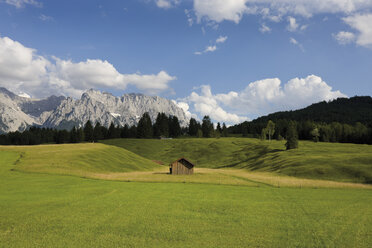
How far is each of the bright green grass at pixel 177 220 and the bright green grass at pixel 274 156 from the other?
106 ft

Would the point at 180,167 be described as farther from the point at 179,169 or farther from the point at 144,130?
the point at 144,130

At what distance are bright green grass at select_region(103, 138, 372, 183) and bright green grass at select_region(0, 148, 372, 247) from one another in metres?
32.2

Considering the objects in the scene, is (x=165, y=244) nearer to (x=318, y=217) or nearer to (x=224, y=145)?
(x=318, y=217)

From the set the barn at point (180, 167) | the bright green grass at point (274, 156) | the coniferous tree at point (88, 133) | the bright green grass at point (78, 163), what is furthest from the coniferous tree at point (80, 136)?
the barn at point (180, 167)

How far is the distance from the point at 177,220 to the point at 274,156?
8847 cm

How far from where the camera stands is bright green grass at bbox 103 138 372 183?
66.2 meters

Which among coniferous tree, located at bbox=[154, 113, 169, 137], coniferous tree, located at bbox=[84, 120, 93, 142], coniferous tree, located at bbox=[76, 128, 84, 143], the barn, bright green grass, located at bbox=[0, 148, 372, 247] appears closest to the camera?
bright green grass, located at bbox=[0, 148, 372, 247]

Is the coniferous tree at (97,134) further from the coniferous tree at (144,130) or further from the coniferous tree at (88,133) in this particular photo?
the coniferous tree at (144,130)

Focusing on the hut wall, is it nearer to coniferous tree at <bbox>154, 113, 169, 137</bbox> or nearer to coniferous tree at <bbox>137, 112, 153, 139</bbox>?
coniferous tree at <bbox>137, 112, 153, 139</bbox>

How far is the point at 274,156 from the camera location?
10362cm

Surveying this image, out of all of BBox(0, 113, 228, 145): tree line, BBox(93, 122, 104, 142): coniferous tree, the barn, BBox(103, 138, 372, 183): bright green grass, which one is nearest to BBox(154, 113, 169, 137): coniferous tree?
BBox(0, 113, 228, 145): tree line

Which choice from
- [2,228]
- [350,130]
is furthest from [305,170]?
[350,130]

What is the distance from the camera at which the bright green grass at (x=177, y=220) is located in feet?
58.7

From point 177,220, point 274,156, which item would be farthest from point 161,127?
point 177,220
